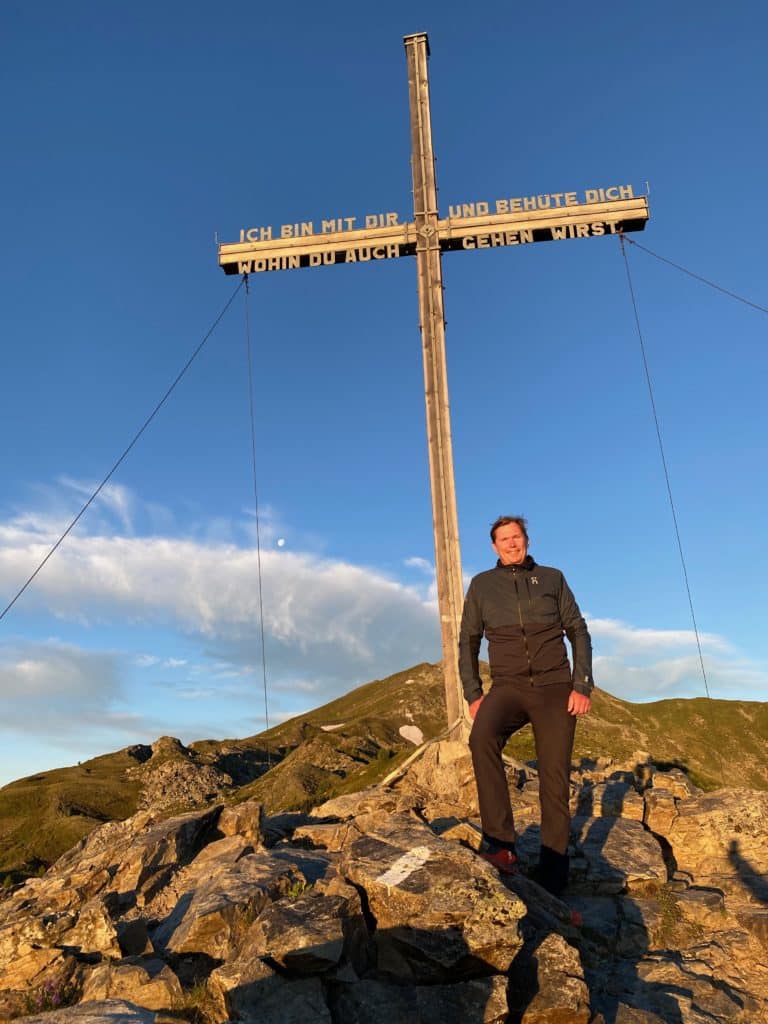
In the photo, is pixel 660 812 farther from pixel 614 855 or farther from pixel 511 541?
pixel 511 541

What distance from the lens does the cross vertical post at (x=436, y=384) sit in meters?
14.7

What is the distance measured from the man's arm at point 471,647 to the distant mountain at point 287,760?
97.7 ft

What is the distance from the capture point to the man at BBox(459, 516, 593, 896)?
27.6 ft

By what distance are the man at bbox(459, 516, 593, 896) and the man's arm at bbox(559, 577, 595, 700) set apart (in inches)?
0.5

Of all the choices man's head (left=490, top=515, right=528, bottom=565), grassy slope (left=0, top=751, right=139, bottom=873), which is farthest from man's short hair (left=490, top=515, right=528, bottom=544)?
grassy slope (left=0, top=751, right=139, bottom=873)

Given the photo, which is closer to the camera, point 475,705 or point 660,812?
point 475,705

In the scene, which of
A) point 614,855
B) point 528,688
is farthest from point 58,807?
point 528,688

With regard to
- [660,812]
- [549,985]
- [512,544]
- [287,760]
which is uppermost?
[287,760]

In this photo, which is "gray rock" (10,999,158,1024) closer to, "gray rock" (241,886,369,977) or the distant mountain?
"gray rock" (241,886,369,977)

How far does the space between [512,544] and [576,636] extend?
1398 millimetres

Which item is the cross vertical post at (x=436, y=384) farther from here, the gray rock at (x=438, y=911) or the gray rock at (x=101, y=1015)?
the gray rock at (x=101, y=1015)

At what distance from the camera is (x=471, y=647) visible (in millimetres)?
9297

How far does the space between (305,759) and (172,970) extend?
5067 cm

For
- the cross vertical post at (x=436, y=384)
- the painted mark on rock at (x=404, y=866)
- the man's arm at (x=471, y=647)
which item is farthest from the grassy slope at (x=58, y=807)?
the painted mark on rock at (x=404, y=866)
